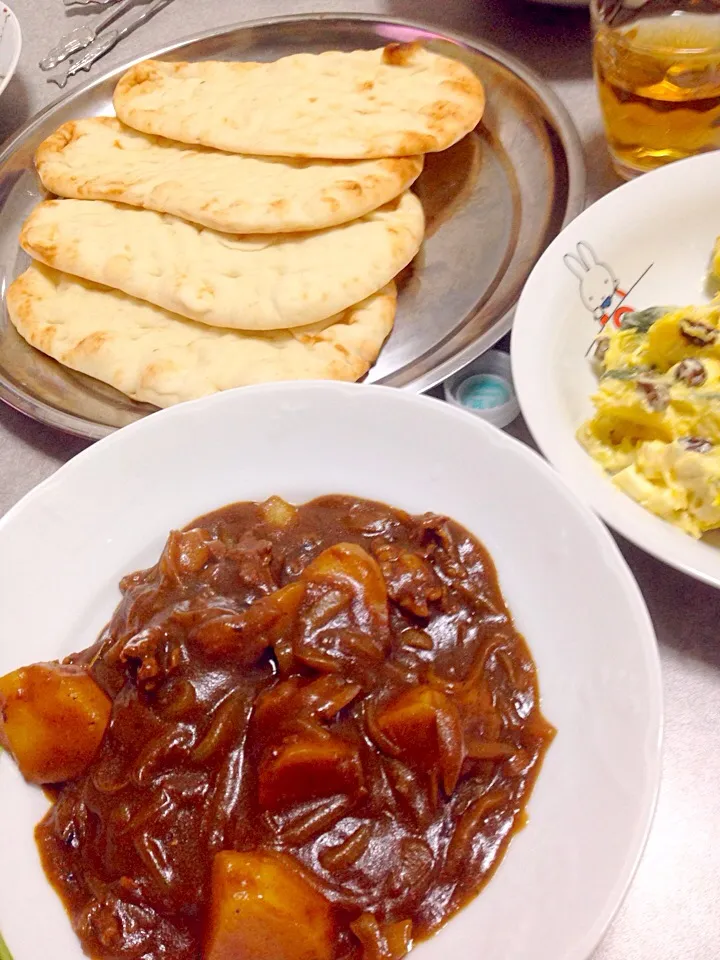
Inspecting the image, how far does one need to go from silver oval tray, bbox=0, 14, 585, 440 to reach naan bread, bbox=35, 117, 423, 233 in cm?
27

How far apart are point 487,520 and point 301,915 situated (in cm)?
92

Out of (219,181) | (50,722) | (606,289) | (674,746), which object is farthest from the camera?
(219,181)

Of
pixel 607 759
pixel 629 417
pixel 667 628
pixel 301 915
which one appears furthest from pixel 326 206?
pixel 301 915

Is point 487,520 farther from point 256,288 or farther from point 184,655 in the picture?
point 256,288

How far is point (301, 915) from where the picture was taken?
1317 mm

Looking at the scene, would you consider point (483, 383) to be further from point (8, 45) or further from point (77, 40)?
point (77, 40)

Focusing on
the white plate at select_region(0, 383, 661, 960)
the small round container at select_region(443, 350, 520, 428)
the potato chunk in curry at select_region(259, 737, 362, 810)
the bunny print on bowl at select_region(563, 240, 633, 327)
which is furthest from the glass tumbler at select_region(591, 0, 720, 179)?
the potato chunk in curry at select_region(259, 737, 362, 810)

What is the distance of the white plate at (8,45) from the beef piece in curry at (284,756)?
2973 millimetres

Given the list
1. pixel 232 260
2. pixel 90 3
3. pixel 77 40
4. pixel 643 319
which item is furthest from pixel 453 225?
pixel 90 3

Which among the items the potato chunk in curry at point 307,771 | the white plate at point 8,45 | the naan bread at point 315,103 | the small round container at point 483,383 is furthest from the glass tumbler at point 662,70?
the white plate at point 8,45

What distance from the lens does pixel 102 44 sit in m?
3.94

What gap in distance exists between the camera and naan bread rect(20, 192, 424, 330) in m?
2.35

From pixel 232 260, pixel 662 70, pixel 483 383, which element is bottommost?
pixel 483 383

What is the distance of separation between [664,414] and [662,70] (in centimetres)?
123
